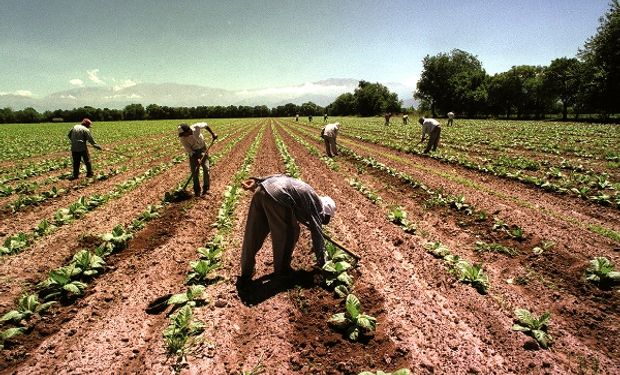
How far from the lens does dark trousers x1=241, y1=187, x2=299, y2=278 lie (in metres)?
4.89

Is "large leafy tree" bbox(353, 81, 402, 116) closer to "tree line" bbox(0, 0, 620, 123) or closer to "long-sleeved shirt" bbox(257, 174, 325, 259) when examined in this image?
"tree line" bbox(0, 0, 620, 123)

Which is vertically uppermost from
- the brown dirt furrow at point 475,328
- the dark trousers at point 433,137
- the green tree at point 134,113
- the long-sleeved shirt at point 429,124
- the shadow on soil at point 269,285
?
the green tree at point 134,113

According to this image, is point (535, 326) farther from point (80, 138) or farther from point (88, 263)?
point (80, 138)

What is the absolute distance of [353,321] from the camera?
14.7 ft

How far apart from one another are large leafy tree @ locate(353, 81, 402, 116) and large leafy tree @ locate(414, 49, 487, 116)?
60.6 ft

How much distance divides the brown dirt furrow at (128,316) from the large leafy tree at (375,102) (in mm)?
96747

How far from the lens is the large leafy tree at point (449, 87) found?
7175cm

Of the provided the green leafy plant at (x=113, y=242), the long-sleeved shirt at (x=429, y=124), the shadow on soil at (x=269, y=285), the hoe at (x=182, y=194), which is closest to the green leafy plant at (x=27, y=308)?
the green leafy plant at (x=113, y=242)

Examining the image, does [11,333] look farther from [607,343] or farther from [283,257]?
[607,343]

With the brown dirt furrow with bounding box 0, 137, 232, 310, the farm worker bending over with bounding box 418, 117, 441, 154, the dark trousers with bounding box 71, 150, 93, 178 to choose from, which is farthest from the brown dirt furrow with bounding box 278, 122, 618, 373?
the dark trousers with bounding box 71, 150, 93, 178

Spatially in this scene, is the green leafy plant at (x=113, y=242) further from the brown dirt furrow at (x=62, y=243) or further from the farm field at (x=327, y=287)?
the brown dirt furrow at (x=62, y=243)

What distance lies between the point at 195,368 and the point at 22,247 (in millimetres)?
5742

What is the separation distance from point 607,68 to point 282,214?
55544 mm

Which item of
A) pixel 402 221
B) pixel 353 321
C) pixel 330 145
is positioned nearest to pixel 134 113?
pixel 330 145
